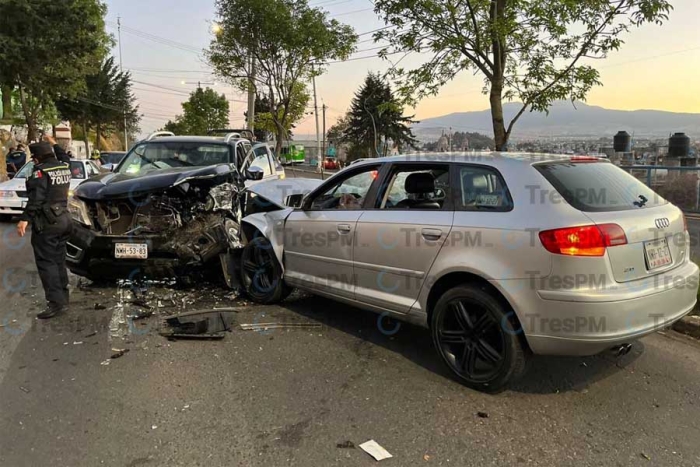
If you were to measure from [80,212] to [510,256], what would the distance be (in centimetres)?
480

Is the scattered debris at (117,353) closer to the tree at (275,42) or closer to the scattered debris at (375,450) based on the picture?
the scattered debris at (375,450)

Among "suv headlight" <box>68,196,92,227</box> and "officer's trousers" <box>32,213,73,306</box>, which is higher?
"suv headlight" <box>68,196,92,227</box>

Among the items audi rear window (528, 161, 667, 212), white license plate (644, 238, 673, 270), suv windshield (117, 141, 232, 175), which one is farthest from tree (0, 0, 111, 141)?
white license plate (644, 238, 673, 270)

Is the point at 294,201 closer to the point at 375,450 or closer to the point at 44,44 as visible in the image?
the point at 375,450

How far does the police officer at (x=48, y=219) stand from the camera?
5.01 metres

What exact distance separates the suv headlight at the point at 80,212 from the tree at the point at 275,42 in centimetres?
1513

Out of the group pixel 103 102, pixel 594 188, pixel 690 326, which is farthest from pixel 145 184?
pixel 103 102

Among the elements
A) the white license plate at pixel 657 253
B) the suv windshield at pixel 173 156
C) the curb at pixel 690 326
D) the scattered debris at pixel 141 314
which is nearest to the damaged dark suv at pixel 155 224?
the scattered debris at pixel 141 314

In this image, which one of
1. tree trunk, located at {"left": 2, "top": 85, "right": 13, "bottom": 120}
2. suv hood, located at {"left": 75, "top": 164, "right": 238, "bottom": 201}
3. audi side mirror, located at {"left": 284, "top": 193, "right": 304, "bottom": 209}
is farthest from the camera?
tree trunk, located at {"left": 2, "top": 85, "right": 13, "bottom": 120}

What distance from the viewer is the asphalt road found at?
281 centimetres

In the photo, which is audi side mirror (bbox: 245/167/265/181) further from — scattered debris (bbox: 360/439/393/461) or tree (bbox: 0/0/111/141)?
tree (bbox: 0/0/111/141)

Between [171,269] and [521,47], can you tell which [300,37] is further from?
[171,269]

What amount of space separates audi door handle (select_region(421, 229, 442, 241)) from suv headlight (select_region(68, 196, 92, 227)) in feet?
13.2

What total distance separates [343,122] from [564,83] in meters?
76.3
